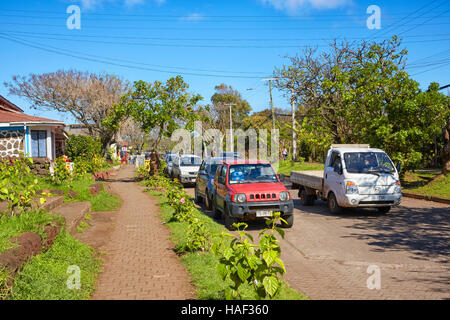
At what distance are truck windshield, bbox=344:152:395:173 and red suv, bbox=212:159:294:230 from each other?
275cm

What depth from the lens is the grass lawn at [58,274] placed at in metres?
4.86

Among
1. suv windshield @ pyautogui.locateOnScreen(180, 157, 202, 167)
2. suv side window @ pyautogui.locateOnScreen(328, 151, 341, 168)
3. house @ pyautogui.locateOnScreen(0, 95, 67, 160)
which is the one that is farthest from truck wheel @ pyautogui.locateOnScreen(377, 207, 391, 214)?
house @ pyautogui.locateOnScreen(0, 95, 67, 160)

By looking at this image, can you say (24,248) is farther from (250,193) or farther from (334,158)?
(334,158)

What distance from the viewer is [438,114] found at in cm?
1741

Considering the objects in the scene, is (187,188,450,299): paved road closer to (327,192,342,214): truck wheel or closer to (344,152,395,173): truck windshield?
(327,192,342,214): truck wheel

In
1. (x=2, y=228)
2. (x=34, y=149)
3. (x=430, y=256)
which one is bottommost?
(x=430, y=256)

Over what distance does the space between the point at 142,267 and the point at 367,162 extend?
8.61m

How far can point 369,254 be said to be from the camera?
7832 mm

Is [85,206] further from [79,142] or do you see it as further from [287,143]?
[287,143]

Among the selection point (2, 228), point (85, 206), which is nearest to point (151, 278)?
point (2, 228)

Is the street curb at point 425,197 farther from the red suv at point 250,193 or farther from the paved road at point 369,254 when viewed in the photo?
the red suv at point 250,193

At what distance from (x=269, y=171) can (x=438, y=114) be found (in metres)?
9.80

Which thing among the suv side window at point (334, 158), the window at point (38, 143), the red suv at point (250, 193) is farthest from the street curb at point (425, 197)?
the window at point (38, 143)
